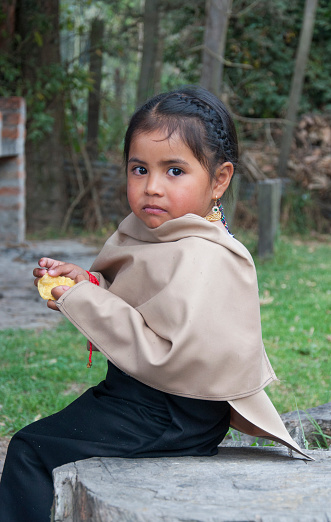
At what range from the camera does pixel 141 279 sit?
1.88 m

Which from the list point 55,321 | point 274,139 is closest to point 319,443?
point 55,321

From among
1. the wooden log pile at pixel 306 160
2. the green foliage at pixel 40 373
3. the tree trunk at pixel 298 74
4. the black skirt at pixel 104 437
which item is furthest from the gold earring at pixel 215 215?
the tree trunk at pixel 298 74

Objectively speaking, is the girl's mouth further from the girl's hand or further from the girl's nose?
the girl's hand

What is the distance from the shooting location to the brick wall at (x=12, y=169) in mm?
6844

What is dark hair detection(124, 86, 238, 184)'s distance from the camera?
1.88 meters

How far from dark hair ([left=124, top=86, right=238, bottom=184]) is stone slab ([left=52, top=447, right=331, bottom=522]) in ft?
2.86

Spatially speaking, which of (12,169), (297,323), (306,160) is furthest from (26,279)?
(306,160)

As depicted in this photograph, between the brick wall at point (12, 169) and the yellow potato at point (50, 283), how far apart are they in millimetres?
5061

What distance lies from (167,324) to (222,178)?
533mm

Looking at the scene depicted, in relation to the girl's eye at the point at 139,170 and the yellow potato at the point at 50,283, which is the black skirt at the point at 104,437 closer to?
the yellow potato at the point at 50,283

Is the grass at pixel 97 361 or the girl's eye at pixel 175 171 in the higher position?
the girl's eye at pixel 175 171

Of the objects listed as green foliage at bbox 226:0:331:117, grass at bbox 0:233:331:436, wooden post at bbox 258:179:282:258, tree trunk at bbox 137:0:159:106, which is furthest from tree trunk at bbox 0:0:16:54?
green foliage at bbox 226:0:331:117

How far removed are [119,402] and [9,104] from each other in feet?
18.6

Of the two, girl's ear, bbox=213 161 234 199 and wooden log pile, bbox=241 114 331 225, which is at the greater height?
girl's ear, bbox=213 161 234 199
